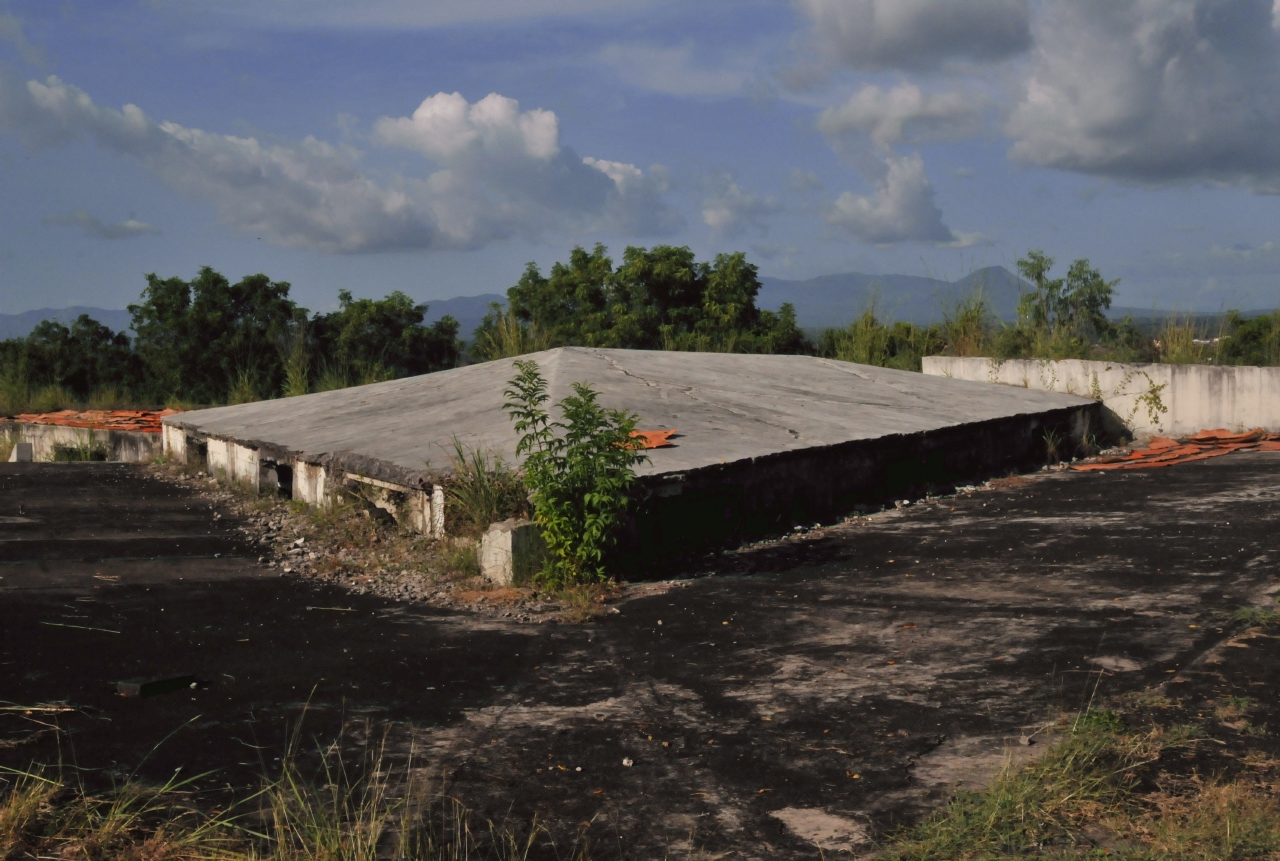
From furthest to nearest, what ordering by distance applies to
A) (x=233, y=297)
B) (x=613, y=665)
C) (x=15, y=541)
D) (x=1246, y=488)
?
1. (x=233, y=297)
2. (x=1246, y=488)
3. (x=15, y=541)
4. (x=613, y=665)

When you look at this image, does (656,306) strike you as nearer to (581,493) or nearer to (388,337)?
(388,337)

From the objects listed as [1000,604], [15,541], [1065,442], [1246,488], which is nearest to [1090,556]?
[1000,604]

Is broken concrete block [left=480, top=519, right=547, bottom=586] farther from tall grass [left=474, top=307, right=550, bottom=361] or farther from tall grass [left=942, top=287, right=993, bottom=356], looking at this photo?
tall grass [left=942, top=287, right=993, bottom=356]

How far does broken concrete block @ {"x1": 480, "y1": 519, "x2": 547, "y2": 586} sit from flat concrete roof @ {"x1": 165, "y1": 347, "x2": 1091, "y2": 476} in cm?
87

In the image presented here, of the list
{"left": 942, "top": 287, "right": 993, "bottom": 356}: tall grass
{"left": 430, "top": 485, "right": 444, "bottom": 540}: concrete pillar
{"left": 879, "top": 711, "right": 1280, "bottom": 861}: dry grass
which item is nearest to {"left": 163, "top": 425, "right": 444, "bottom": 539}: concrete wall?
{"left": 430, "top": 485, "right": 444, "bottom": 540}: concrete pillar

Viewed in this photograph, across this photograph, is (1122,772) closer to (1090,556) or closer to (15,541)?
(1090,556)

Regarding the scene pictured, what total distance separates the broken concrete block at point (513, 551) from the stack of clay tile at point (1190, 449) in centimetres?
685

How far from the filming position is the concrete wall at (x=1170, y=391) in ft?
39.0

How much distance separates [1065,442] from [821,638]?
25.2ft

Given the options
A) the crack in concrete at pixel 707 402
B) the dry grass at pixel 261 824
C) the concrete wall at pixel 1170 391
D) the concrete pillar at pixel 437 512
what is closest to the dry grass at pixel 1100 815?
the dry grass at pixel 261 824

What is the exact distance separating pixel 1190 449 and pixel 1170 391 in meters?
1.25

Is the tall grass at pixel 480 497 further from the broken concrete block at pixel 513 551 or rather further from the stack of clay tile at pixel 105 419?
the stack of clay tile at pixel 105 419

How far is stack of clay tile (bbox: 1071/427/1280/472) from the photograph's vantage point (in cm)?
1082

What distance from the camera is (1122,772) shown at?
3346 millimetres
